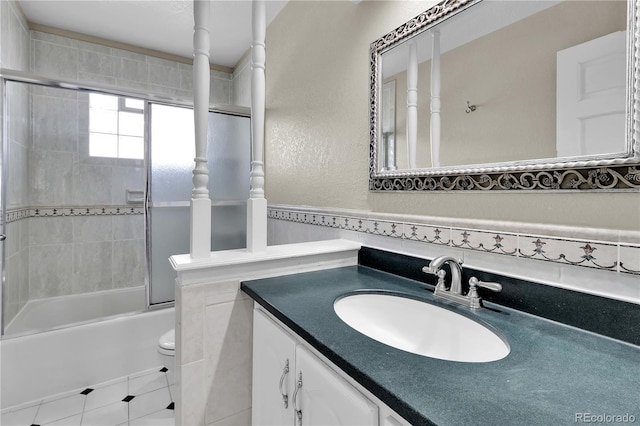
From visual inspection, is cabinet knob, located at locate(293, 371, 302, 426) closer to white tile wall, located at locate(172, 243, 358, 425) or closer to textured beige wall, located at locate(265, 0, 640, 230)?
white tile wall, located at locate(172, 243, 358, 425)

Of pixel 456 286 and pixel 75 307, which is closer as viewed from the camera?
pixel 456 286

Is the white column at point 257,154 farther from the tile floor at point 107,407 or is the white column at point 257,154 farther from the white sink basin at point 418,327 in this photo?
the tile floor at point 107,407

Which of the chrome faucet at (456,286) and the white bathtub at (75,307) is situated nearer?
the chrome faucet at (456,286)

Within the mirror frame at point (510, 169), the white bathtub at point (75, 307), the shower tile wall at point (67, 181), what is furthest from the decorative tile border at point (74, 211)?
the mirror frame at point (510, 169)

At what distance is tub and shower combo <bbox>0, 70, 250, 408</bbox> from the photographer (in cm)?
184

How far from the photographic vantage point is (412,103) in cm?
119

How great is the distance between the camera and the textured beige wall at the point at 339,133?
31.9 inches

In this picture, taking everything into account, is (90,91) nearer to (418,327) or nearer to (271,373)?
(271,373)

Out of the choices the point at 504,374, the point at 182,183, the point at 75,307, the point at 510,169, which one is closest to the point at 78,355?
the point at 75,307

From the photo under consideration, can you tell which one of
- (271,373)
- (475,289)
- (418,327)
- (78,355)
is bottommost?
(78,355)

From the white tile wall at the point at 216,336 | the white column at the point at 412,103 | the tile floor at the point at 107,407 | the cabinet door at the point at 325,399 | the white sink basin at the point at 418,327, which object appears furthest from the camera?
the tile floor at the point at 107,407

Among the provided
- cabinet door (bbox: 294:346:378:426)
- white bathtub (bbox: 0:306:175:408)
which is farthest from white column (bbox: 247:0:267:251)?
white bathtub (bbox: 0:306:175:408)

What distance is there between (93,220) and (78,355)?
1281 mm

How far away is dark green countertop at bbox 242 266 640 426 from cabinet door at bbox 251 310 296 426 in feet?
0.32
